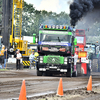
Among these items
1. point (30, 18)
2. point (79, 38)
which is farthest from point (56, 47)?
point (30, 18)

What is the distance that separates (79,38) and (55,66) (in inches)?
364

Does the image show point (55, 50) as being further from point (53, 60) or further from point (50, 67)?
point (50, 67)

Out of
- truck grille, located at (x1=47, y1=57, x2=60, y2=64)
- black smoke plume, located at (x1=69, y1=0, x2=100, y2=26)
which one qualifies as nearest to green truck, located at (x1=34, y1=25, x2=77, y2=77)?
truck grille, located at (x1=47, y1=57, x2=60, y2=64)

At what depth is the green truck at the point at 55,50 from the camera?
1817cm

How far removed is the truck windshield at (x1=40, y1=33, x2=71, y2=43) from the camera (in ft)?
60.2

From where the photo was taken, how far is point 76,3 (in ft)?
96.0

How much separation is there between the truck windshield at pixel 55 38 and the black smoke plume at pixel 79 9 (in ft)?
35.2

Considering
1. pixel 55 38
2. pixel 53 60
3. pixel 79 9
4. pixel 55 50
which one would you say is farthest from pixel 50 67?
pixel 79 9

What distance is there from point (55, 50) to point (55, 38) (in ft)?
2.41

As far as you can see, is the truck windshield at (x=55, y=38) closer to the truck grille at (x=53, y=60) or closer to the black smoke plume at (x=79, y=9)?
the truck grille at (x=53, y=60)

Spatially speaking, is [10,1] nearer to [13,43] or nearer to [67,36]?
[13,43]

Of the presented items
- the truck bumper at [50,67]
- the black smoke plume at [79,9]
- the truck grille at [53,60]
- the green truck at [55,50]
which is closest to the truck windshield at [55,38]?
the green truck at [55,50]

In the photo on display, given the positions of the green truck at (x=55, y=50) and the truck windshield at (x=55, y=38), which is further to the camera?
the truck windshield at (x=55, y=38)

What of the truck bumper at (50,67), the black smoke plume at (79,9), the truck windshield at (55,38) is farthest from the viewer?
the black smoke plume at (79,9)
